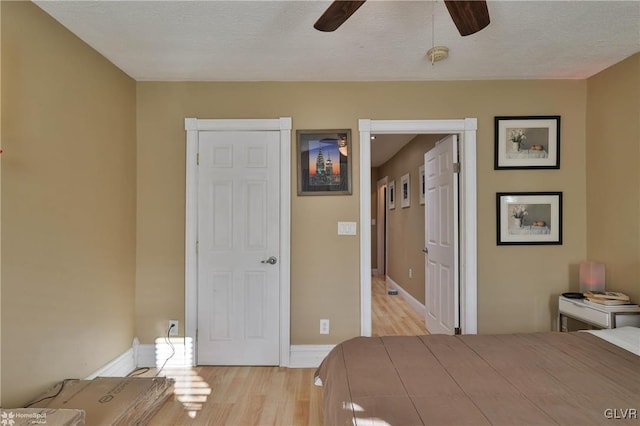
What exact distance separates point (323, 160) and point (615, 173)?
7.56ft

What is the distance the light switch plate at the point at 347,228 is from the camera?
9.40 feet

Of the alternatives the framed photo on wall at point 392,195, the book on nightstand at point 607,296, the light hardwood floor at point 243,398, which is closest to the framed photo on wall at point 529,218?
the book on nightstand at point 607,296

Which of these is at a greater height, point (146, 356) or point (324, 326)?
point (324, 326)

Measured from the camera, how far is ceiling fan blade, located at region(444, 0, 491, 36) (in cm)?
135

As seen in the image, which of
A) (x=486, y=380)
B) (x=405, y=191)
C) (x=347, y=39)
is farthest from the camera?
(x=405, y=191)

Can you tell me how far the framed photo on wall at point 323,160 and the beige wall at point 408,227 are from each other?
1.60 meters

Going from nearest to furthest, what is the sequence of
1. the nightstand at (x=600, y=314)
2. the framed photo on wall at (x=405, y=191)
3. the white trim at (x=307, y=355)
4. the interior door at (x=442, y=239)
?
1. the nightstand at (x=600, y=314)
2. the white trim at (x=307, y=355)
3. the interior door at (x=442, y=239)
4. the framed photo on wall at (x=405, y=191)

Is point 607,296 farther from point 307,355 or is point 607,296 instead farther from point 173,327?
point 173,327

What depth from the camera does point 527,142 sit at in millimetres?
2830

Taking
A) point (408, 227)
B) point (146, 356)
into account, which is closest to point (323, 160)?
point (146, 356)

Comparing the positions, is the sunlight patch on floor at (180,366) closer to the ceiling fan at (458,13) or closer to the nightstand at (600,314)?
the ceiling fan at (458,13)

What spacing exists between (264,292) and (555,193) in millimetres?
2666

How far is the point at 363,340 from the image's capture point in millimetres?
1867

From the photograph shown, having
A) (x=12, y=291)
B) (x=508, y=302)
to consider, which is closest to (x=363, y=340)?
(x=508, y=302)
